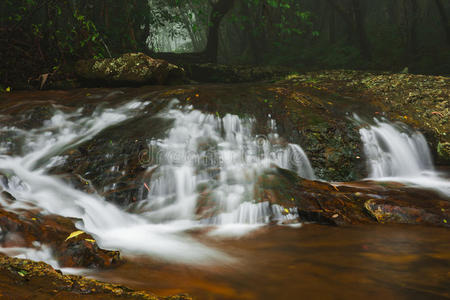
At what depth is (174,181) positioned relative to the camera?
13.4 ft

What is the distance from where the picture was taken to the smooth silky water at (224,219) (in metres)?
2.10

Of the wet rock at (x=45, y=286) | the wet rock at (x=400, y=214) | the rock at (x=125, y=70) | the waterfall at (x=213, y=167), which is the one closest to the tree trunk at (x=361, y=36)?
the rock at (x=125, y=70)

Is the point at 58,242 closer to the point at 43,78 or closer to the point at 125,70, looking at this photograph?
the point at 125,70

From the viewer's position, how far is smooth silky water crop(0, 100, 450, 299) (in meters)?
2.10

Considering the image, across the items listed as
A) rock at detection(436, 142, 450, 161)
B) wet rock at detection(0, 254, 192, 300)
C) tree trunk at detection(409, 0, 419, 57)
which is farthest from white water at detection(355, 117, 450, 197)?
tree trunk at detection(409, 0, 419, 57)

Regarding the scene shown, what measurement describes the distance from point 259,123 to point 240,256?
3178 mm

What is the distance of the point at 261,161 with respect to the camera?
4.86 meters

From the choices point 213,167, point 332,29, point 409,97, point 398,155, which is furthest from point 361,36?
point 213,167

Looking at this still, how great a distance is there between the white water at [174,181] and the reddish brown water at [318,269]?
0.28 meters

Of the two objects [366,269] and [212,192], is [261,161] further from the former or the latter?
[366,269]

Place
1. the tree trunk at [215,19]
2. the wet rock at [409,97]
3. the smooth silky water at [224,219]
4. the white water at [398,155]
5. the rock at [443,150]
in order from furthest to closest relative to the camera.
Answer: the tree trunk at [215,19], the wet rock at [409,97], the rock at [443,150], the white water at [398,155], the smooth silky water at [224,219]

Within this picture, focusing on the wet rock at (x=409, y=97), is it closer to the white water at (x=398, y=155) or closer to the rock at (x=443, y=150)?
the rock at (x=443, y=150)

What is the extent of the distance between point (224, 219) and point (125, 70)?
5.44 meters

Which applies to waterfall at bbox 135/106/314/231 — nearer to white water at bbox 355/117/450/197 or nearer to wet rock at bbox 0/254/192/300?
white water at bbox 355/117/450/197
